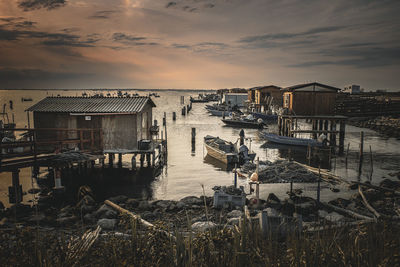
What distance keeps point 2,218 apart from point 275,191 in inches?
605

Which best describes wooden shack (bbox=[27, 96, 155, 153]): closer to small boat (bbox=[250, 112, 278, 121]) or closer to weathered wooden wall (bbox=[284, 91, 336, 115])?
weathered wooden wall (bbox=[284, 91, 336, 115])

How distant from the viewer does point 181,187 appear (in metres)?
Result: 19.1

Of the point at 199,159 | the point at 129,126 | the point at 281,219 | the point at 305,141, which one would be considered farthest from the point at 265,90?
the point at 281,219

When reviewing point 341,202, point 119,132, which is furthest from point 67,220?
point 341,202

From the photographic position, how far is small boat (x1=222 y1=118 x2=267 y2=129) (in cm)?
4885

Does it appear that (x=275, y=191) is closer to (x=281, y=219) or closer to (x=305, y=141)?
(x=281, y=219)

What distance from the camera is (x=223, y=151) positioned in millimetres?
25359

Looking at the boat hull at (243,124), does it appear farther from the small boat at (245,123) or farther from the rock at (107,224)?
the rock at (107,224)

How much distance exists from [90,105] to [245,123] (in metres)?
34.5

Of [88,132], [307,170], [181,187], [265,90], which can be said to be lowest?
[181,187]

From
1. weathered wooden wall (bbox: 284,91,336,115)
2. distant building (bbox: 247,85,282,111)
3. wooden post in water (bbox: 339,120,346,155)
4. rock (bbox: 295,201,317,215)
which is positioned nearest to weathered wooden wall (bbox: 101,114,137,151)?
rock (bbox: 295,201,317,215)

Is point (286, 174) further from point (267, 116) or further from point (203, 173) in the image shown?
point (267, 116)

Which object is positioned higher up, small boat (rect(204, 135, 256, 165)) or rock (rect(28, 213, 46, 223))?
small boat (rect(204, 135, 256, 165))

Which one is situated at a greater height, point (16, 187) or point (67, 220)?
point (16, 187)
